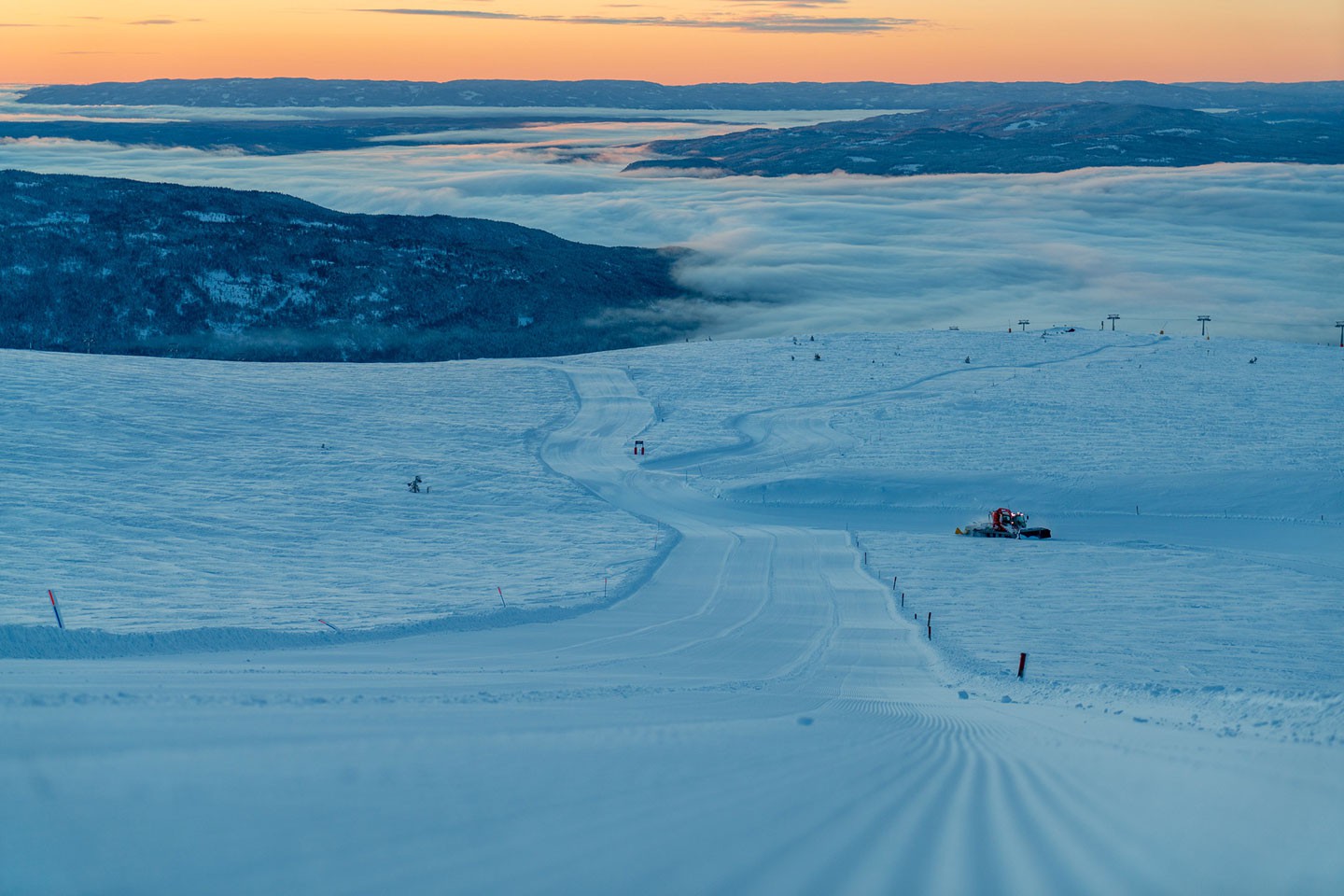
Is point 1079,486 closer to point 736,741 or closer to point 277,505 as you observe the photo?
point 277,505

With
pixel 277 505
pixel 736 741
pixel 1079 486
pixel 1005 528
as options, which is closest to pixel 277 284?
pixel 277 505

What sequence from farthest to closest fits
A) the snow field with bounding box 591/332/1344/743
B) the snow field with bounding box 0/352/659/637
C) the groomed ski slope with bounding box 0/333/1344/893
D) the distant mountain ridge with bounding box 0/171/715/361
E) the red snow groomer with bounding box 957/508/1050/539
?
the distant mountain ridge with bounding box 0/171/715/361 → the red snow groomer with bounding box 957/508/1050/539 → the snow field with bounding box 0/352/659/637 → the snow field with bounding box 591/332/1344/743 → the groomed ski slope with bounding box 0/333/1344/893

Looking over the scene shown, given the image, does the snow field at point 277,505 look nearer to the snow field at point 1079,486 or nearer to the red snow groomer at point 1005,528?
the snow field at point 1079,486

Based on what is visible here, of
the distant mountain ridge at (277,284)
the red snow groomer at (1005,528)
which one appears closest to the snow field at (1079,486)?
the red snow groomer at (1005,528)

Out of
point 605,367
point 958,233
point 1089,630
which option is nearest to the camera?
point 1089,630

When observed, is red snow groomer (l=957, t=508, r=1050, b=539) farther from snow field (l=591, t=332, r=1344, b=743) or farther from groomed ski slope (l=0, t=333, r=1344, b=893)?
groomed ski slope (l=0, t=333, r=1344, b=893)

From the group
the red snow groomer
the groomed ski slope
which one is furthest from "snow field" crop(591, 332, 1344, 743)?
the red snow groomer

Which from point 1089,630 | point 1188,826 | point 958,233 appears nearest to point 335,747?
point 1188,826

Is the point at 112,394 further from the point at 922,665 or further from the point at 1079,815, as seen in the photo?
the point at 1079,815
